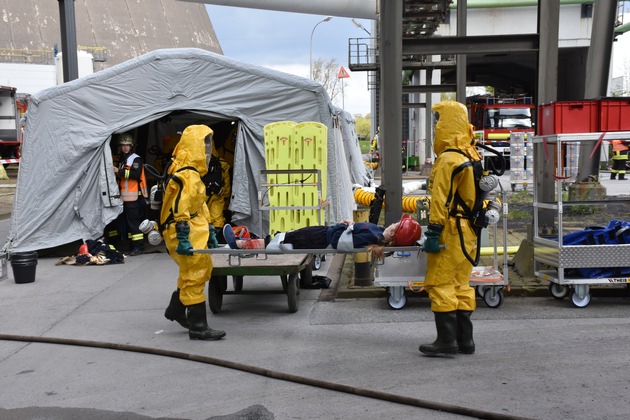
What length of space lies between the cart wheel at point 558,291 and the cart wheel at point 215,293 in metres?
3.65

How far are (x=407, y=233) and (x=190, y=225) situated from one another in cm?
197

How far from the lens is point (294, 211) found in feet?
36.7

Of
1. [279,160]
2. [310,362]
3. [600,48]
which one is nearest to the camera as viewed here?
[310,362]

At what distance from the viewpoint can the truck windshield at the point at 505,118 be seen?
3016 centimetres

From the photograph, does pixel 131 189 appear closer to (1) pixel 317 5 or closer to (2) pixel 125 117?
(2) pixel 125 117

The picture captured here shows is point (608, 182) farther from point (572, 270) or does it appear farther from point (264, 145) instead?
point (572, 270)

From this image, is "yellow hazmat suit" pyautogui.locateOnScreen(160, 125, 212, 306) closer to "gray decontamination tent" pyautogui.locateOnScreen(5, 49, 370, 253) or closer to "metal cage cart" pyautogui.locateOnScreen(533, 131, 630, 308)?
"metal cage cart" pyautogui.locateOnScreen(533, 131, 630, 308)

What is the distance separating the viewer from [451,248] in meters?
5.68

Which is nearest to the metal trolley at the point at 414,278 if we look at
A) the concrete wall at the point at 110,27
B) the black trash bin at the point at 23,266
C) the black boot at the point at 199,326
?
the black boot at the point at 199,326

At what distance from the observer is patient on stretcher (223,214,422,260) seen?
597cm

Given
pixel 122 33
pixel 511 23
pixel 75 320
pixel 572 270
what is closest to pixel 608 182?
pixel 511 23

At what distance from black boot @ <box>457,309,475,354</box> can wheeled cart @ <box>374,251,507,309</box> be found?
64.1 inches

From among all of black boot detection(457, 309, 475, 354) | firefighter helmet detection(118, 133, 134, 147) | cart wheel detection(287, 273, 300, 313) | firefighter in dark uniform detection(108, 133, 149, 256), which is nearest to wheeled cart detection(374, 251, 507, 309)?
cart wheel detection(287, 273, 300, 313)

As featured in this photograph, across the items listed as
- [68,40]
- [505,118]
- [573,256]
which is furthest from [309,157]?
[505,118]
